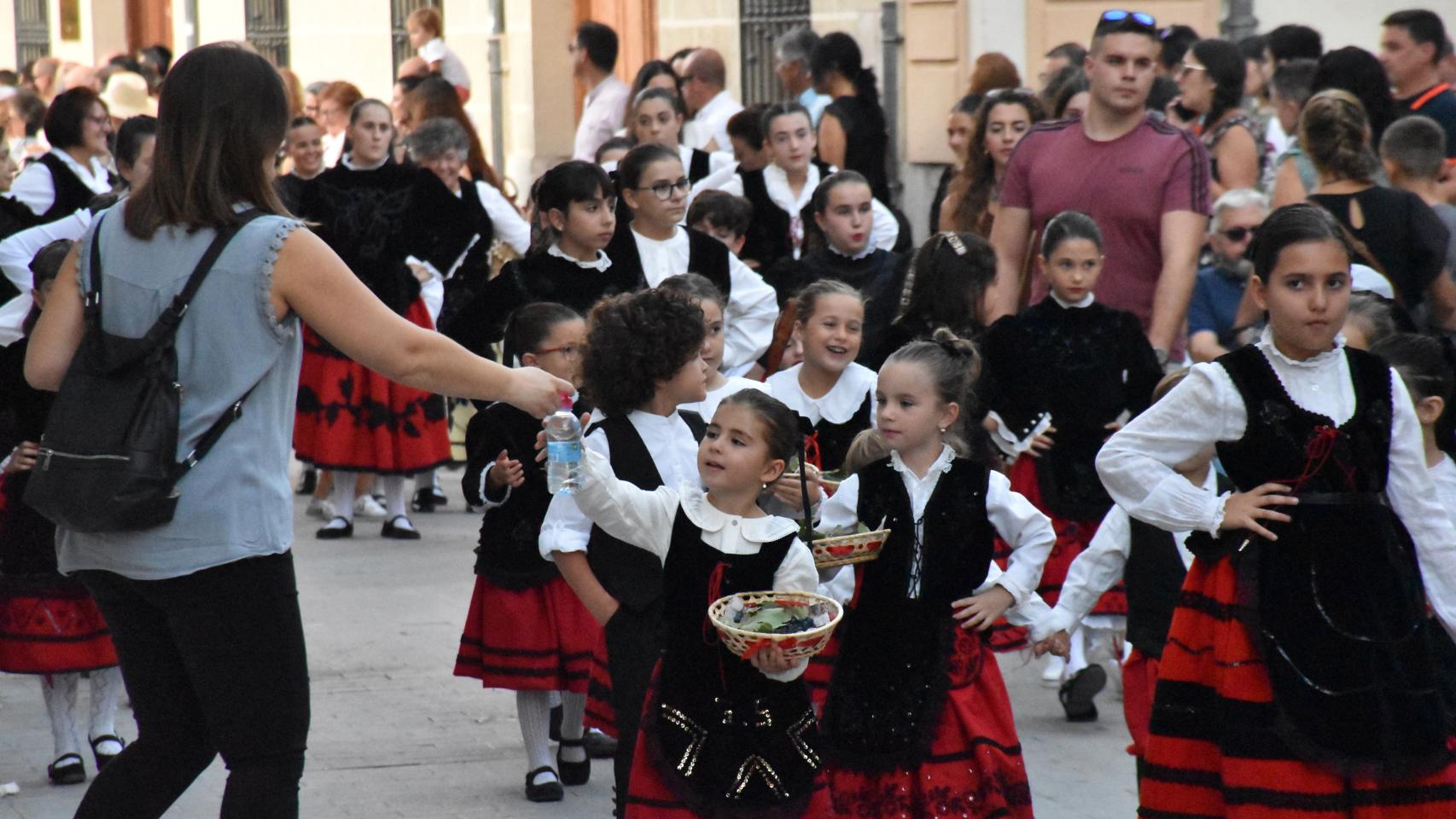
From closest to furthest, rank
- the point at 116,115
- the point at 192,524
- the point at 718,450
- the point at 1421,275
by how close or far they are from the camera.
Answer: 1. the point at 192,524
2. the point at 718,450
3. the point at 1421,275
4. the point at 116,115

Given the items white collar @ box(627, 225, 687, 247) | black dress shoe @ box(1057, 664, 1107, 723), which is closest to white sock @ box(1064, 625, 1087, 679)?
black dress shoe @ box(1057, 664, 1107, 723)

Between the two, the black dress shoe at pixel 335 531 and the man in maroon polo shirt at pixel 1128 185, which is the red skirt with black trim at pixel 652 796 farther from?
the black dress shoe at pixel 335 531

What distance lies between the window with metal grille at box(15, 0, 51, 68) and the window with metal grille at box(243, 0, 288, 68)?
264 inches

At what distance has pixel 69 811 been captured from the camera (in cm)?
564

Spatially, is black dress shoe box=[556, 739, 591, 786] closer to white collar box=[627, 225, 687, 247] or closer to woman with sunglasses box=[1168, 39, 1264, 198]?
white collar box=[627, 225, 687, 247]

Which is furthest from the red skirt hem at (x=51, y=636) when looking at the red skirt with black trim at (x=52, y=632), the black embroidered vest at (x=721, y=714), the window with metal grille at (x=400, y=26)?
the window with metal grille at (x=400, y=26)

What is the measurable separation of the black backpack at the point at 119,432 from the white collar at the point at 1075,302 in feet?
11.5

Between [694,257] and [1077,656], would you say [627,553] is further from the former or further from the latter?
[694,257]

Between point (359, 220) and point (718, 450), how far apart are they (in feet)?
18.6

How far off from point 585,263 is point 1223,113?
13.8 ft

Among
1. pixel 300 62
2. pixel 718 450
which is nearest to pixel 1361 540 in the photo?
Result: pixel 718 450

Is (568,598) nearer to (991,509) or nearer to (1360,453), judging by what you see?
(991,509)

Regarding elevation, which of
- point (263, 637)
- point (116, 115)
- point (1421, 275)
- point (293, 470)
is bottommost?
point (293, 470)

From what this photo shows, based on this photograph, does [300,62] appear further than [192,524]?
Yes
